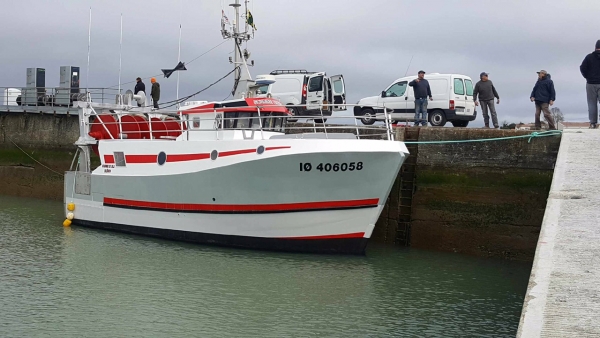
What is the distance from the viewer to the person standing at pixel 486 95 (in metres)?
16.8

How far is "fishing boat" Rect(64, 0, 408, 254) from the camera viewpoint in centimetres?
1338

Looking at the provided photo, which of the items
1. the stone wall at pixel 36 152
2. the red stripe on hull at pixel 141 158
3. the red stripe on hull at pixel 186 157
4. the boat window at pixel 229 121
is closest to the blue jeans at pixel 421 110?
the boat window at pixel 229 121

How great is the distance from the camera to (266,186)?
1368cm

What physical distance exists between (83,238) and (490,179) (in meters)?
9.44

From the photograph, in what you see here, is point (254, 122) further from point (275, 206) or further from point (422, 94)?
point (422, 94)

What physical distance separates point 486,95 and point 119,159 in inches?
355

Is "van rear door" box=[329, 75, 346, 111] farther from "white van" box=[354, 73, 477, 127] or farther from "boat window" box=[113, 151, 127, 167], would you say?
"boat window" box=[113, 151, 127, 167]

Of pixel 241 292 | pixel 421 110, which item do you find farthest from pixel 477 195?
pixel 241 292

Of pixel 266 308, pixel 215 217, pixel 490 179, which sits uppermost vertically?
pixel 490 179

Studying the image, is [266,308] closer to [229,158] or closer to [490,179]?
[229,158]

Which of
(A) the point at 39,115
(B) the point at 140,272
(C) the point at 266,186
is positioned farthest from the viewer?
(A) the point at 39,115

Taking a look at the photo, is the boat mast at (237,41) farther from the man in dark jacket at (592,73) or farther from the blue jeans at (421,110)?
the man in dark jacket at (592,73)

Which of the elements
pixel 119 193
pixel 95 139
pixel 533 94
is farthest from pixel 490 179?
pixel 95 139

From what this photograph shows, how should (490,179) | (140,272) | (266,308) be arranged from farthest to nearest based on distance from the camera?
1. (490,179)
2. (140,272)
3. (266,308)
